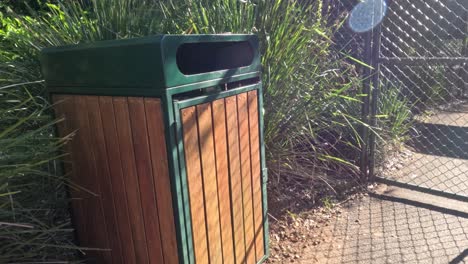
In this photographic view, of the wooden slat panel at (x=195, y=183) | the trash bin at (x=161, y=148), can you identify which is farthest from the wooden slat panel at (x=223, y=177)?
the wooden slat panel at (x=195, y=183)

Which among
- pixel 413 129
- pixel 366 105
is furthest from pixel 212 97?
pixel 413 129

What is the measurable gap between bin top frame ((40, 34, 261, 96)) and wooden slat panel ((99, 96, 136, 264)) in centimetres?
9

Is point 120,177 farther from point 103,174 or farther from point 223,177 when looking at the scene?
point 223,177

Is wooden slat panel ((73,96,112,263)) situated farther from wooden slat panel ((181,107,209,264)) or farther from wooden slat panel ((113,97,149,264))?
wooden slat panel ((181,107,209,264))

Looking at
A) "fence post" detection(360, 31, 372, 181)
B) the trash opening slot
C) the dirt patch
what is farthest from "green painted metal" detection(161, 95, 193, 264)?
"fence post" detection(360, 31, 372, 181)

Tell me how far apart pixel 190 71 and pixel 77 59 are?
25.1 inches

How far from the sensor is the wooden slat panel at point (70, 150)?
69.7 inches

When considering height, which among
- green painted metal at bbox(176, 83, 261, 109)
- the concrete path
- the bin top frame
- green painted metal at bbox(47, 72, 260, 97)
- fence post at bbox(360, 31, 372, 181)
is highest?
the bin top frame

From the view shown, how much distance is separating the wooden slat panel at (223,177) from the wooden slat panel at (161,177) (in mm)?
278

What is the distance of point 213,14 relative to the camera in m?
2.48

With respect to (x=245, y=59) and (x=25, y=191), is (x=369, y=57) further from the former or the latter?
(x=25, y=191)

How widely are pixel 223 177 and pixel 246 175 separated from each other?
0.71 ft

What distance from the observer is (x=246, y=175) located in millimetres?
1869

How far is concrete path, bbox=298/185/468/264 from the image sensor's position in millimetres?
2367
